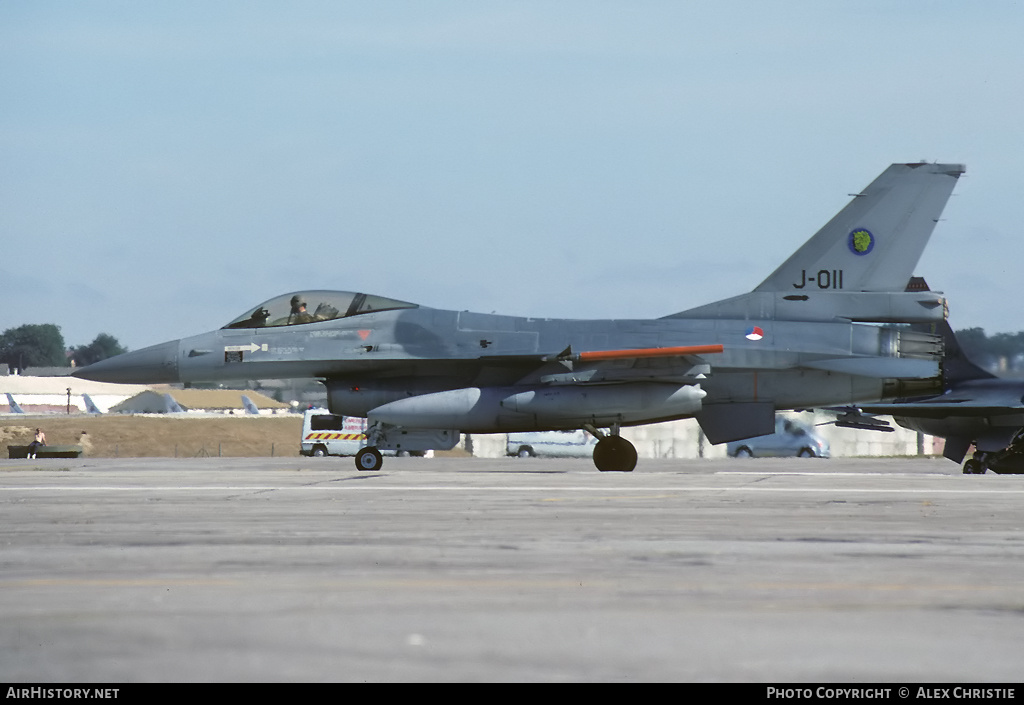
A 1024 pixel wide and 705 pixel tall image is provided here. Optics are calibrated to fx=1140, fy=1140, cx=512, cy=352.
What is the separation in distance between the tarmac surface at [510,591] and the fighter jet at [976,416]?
42.0ft

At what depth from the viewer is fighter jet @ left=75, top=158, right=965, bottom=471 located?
67.6 ft

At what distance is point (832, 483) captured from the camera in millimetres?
16281

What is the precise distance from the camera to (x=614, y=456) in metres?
22.0

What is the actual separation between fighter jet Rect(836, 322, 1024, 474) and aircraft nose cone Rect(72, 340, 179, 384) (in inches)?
570

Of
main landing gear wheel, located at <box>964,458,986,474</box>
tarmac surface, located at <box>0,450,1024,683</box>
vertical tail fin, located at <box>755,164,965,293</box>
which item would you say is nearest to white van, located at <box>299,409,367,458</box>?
main landing gear wheel, located at <box>964,458,986,474</box>

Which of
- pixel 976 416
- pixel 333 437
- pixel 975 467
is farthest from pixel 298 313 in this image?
pixel 333 437

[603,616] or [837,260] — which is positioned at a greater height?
[837,260]

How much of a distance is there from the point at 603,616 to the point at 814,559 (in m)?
2.64

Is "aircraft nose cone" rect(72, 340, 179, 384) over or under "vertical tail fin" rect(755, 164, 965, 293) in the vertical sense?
under

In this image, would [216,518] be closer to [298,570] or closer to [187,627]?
[298,570]

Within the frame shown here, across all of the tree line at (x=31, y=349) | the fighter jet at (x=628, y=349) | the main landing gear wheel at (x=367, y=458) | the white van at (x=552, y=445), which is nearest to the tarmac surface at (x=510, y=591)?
the fighter jet at (x=628, y=349)

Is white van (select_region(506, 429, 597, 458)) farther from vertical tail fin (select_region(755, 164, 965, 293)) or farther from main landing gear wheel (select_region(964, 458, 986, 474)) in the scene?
vertical tail fin (select_region(755, 164, 965, 293))
